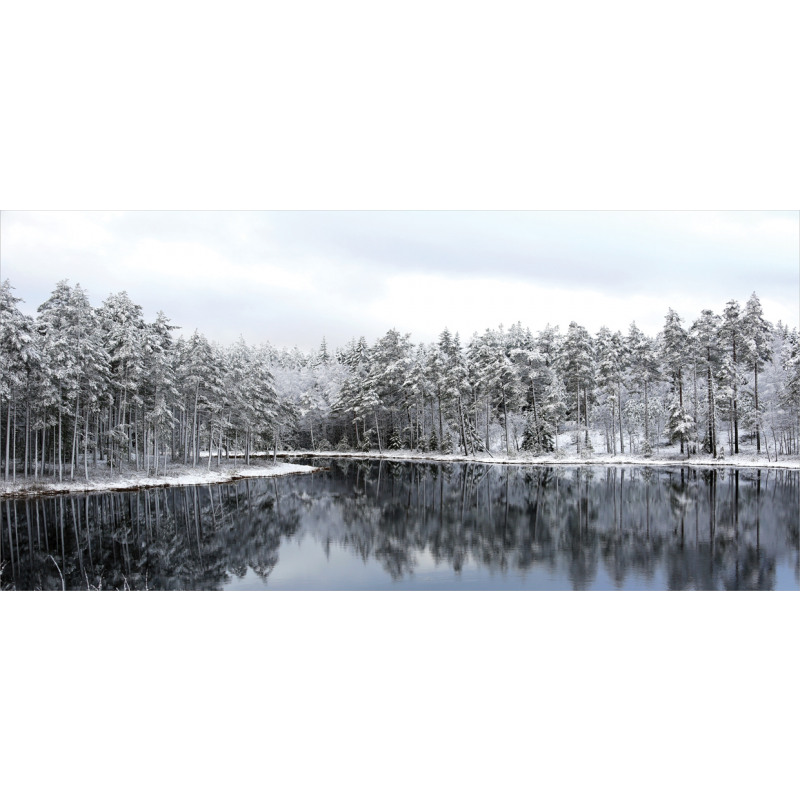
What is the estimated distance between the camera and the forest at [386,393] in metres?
28.9

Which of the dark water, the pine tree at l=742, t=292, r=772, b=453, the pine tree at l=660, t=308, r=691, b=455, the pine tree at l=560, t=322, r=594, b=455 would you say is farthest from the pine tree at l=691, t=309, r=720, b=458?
the dark water

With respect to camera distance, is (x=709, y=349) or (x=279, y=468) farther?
(x=279, y=468)

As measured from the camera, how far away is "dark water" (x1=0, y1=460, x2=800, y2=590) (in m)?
13.2

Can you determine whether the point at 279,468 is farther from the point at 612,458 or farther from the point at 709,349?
the point at 709,349

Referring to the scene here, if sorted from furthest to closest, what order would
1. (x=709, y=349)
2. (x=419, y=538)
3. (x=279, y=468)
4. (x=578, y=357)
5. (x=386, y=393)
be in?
(x=386, y=393)
(x=578, y=357)
(x=279, y=468)
(x=709, y=349)
(x=419, y=538)

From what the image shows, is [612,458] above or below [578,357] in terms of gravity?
below

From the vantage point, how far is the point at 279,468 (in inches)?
1797

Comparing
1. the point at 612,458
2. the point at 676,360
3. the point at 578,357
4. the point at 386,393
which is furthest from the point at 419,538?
the point at 386,393

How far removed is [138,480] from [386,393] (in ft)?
113

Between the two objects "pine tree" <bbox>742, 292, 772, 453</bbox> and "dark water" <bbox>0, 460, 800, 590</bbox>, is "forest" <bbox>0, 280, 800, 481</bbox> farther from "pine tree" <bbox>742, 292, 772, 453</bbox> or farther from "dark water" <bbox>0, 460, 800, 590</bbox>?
"dark water" <bbox>0, 460, 800, 590</bbox>

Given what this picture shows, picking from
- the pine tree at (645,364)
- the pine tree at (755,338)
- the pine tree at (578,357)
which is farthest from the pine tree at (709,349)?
the pine tree at (578,357)

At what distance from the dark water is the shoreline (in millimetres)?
1797

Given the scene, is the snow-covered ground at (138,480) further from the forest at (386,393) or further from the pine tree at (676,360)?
the pine tree at (676,360)
